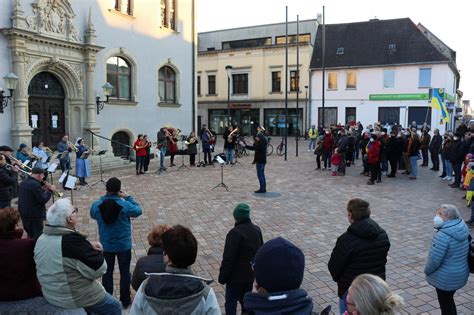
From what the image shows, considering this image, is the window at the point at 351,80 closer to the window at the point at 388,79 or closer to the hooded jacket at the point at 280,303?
the window at the point at 388,79

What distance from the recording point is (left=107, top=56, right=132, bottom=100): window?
19406 millimetres

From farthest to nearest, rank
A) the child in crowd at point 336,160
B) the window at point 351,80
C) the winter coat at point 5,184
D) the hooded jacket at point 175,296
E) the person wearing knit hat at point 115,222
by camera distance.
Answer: the window at point 351,80
the child in crowd at point 336,160
the winter coat at point 5,184
the person wearing knit hat at point 115,222
the hooded jacket at point 175,296

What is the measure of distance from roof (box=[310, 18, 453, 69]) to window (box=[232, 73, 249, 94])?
23.4ft

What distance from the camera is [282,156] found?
2308 cm

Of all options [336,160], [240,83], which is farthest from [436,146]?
[240,83]

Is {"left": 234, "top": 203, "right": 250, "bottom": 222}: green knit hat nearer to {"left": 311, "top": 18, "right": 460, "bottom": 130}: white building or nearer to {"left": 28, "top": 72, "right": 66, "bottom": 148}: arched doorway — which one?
{"left": 28, "top": 72, "right": 66, "bottom": 148}: arched doorway

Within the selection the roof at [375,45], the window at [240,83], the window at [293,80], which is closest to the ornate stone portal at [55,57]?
the window at [293,80]

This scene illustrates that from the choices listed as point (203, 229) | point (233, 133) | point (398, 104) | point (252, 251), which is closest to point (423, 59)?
point (398, 104)

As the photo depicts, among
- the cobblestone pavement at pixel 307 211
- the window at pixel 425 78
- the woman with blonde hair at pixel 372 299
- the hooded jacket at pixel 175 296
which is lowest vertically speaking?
the cobblestone pavement at pixel 307 211

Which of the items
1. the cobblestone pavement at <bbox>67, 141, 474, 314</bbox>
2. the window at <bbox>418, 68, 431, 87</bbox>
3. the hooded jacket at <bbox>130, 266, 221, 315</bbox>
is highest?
the window at <bbox>418, 68, 431, 87</bbox>

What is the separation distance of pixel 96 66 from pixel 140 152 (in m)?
5.39

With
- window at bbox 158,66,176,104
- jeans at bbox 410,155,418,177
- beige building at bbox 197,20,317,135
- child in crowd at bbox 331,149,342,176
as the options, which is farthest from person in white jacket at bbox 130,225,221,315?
beige building at bbox 197,20,317,135

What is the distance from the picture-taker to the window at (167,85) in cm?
2288

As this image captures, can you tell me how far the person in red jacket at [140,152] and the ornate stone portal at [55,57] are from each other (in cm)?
359
